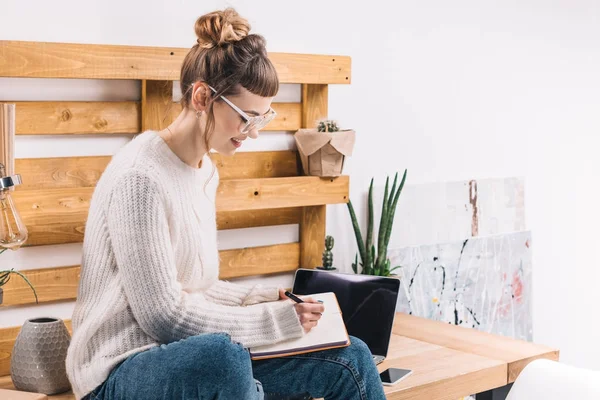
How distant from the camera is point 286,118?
9.91ft

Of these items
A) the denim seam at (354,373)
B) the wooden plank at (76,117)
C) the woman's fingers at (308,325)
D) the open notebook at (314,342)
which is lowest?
the denim seam at (354,373)

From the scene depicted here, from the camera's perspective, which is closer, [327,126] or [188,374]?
[188,374]

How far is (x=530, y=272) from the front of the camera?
3.99 metres

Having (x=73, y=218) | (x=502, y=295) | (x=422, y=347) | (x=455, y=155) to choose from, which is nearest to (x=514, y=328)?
(x=502, y=295)

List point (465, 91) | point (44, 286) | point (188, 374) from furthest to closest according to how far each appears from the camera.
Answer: point (465, 91) → point (44, 286) → point (188, 374)

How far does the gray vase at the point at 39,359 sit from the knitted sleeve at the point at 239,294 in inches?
16.4

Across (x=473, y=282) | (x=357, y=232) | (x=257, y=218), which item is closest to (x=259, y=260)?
(x=257, y=218)

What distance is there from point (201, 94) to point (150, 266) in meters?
0.45

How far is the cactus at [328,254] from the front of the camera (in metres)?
3.03

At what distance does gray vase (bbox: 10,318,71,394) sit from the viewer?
2236mm

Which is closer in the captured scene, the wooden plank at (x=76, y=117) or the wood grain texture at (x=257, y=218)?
the wooden plank at (x=76, y=117)

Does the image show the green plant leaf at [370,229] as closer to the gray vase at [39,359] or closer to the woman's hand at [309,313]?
the woman's hand at [309,313]

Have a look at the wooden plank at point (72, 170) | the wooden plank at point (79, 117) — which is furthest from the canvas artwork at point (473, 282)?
the wooden plank at point (79, 117)

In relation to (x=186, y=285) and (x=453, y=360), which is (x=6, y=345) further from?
(x=453, y=360)
